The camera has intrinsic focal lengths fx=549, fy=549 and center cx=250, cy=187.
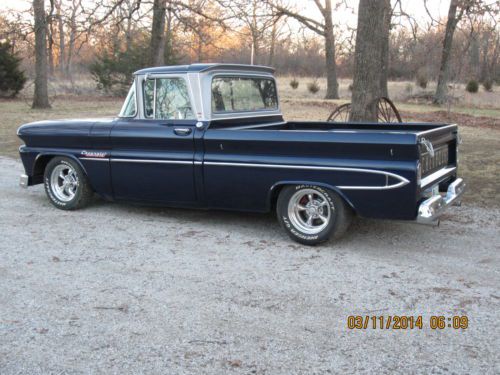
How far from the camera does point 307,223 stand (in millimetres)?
5285

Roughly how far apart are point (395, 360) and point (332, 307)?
2.54 ft

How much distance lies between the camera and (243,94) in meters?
6.36

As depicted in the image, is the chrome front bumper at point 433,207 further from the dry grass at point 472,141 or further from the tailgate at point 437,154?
the dry grass at point 472,141

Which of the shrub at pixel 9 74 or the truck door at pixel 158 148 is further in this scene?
the shrub at pixel 9 74

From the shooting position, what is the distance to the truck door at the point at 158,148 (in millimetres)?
5730

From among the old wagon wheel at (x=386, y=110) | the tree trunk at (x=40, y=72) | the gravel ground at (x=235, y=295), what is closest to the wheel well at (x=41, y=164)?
the gravel ground at (x=235, y=295)

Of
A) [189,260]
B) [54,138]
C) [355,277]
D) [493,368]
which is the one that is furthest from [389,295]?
[54,138]

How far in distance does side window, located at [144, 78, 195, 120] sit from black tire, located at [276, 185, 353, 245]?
1372 millimetres

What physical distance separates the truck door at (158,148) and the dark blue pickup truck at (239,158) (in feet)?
0.04

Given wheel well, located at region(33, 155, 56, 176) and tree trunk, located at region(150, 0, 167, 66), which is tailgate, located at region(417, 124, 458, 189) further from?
tree trunk, located at region(150, 0, 167, 66)

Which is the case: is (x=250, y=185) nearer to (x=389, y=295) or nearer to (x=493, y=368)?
(x=389, y=295)

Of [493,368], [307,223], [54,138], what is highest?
[54,138]

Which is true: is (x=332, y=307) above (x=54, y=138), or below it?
below

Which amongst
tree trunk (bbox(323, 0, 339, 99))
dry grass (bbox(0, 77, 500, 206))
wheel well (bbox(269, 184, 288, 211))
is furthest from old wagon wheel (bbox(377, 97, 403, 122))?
tree trunk (bbox(323, 0, 339, 99))
